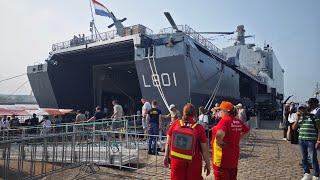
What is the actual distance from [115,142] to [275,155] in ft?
15.1

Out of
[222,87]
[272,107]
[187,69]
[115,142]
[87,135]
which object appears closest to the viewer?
[87,135]

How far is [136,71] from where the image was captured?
27.5m

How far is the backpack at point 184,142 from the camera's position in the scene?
186 inches

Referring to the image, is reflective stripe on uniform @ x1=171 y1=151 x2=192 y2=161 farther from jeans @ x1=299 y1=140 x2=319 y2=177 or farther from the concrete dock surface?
jeans @ x1=299 y1=140 x2=319 y2=177

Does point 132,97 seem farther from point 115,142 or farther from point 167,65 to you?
point 115,142

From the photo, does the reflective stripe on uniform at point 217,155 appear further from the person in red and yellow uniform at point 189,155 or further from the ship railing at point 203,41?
the ship railing at point 203,41

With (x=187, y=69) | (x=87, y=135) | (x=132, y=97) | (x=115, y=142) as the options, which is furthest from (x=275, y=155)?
(x=132, y=97)

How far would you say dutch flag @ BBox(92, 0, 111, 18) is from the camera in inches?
884

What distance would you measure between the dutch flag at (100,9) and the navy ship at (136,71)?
0.58m

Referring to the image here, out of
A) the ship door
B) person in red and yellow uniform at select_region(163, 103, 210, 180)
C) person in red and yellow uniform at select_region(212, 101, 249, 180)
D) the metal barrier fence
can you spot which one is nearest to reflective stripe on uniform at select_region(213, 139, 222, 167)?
person in red and yellow uniform at select_region(212, 101, 249, 180)

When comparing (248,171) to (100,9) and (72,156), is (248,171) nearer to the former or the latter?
(72,156)

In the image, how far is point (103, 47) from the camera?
2303 cm

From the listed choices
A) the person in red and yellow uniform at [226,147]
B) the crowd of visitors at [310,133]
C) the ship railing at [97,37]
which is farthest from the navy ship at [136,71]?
the person in red and yellow uniform at [226,147]

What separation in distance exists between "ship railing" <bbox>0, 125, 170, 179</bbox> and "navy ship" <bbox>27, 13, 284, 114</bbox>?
9.61m
